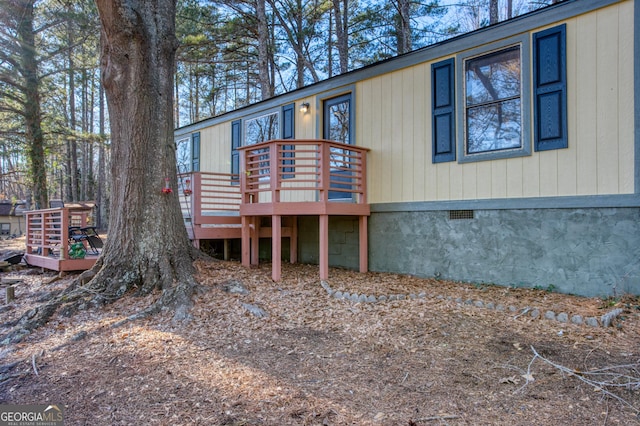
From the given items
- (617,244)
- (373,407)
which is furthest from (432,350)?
(617,244)

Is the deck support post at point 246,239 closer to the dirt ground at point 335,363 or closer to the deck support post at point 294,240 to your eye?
the deck support post at point 294,240

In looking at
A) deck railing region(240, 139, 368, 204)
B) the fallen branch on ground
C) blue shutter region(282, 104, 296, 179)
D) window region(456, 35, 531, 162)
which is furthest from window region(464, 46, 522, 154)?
blue shutter region(282, 104, 296, 179)

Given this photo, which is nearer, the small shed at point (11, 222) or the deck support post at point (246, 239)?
the deck support post at point (246, 239)

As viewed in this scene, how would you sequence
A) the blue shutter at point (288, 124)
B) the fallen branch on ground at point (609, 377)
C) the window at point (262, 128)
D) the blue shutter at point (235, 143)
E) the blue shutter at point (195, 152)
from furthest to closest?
1. the blue shutter at point (195, 152)
2. the blue shutter at point (235, 143)
3. the window at point (262, 128)
4. the blue shutter at point (288, 124)
5. the fallen branch on ground at point (609, 377)

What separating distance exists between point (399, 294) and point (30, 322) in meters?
4.10

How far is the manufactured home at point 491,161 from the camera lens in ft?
14.7

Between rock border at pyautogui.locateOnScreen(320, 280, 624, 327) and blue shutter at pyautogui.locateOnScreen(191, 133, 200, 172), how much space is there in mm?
6464

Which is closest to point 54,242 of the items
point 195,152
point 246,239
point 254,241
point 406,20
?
point 246,239

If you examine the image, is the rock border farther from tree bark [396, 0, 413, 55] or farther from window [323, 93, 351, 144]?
tree bark [396, 0, 413, 55]

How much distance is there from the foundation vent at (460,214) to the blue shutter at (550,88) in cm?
120

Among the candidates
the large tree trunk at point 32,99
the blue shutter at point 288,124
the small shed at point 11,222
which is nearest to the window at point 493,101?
the blue shutter at point 288,124

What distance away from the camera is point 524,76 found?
5078 mm

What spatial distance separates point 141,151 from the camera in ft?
17.6
